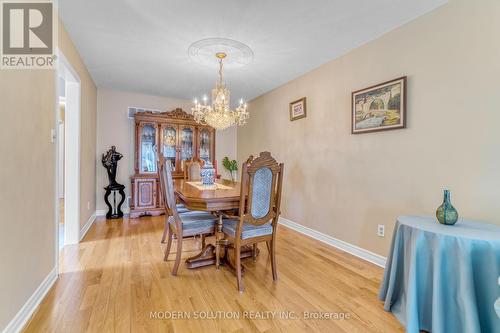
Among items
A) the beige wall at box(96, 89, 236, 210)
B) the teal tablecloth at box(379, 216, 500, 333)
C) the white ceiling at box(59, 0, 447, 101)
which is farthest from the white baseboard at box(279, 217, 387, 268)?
the beige wall at box(96, 89, 236, 210)

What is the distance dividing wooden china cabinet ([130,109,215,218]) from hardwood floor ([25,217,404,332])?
A: 1.54 meters

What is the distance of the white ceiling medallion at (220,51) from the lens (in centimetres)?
259

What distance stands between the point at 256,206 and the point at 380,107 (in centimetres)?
170

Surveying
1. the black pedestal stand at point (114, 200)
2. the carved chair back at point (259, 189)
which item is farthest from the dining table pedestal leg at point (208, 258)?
the black pedestal stand at point (114, 200)

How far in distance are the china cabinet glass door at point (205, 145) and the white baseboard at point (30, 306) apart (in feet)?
11.1

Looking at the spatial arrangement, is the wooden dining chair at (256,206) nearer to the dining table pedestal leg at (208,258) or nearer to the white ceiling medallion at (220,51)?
the dining table pedestal leg at (208,258)

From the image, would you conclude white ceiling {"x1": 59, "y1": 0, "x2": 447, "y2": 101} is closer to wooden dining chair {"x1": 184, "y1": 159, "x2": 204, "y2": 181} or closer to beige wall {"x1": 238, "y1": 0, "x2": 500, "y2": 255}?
beige wall {"x1": 238, "y1": 0, "x2": 500, "y2": 255}

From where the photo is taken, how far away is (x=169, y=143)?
4.71 meters

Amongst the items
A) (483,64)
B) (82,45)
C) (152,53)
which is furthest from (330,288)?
(82,45)

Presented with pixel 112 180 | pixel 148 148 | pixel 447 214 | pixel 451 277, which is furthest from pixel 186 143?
pixel 451 277

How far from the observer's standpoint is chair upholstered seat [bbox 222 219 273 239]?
209 centimetres

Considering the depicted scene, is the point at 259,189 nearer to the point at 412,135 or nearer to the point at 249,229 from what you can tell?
the point at 249,229

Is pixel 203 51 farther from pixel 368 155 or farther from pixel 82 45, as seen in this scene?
pixel 368 155

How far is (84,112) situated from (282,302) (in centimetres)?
351
